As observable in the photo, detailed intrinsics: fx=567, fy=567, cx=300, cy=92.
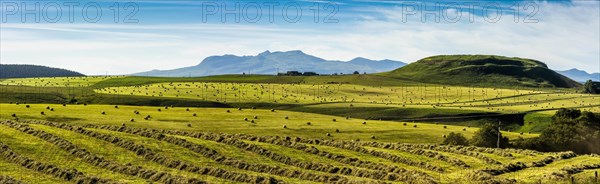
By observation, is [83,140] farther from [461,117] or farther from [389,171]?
[461,117]

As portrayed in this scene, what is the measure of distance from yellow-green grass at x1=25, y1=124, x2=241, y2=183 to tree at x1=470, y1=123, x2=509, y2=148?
53.4m

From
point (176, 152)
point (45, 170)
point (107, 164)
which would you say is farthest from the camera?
point (176, 152)

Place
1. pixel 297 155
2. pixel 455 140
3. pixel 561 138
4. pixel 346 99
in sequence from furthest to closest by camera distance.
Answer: pixel 346 99 < pixel 561 138 < pixel 455 140 < pixel 297 155

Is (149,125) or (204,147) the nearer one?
(204,147)

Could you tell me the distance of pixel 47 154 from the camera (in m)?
42.2

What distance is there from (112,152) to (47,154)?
462 cm

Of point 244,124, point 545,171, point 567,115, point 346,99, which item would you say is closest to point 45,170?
point 545,171

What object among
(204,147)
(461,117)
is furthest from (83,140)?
(461,117)

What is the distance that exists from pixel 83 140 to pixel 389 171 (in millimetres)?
25328

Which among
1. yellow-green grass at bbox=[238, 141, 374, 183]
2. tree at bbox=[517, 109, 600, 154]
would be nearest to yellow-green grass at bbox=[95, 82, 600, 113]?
tree at bbox=[517, 109, 600, 154]

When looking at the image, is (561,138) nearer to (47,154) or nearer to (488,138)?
(488,138)

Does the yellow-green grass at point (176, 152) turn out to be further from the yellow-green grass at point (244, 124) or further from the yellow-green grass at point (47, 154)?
the yellow-green grass at point (244, 124)

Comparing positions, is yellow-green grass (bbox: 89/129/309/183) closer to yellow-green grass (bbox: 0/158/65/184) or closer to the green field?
the green field

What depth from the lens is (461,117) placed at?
456 ft
